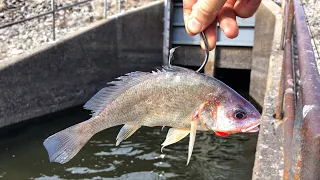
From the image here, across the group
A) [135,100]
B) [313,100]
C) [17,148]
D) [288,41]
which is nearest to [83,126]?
[135,100]

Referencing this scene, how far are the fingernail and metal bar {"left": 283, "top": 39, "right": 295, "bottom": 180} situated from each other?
39.3 inches

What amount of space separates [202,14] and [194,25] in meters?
0.06

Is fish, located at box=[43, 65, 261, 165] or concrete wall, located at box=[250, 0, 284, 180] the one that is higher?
fish, located at box=[43, 65, 261, 165]

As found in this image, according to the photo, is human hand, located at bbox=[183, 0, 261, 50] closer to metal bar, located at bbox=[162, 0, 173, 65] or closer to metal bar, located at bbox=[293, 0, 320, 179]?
metal bar, located at bbox=[293, 0, 320, 179]

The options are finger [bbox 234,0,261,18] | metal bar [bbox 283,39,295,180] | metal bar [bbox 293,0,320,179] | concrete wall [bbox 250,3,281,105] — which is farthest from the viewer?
concrete wall [bbox 250,3,281,105]

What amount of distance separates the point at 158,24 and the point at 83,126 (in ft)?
34.9

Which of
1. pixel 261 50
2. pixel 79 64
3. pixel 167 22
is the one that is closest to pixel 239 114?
pixel 79 64

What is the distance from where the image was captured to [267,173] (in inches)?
124

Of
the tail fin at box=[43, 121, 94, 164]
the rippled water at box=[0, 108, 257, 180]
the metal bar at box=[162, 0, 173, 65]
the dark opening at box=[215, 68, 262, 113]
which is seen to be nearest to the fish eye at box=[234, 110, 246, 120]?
the tail fin at box=[43, 121, 94, 164]

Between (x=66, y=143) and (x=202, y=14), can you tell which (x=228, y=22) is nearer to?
(x=202, y=14)

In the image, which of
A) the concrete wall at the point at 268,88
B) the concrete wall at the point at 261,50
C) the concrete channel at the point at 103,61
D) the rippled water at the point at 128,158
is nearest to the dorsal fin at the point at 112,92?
the concrete wall at the point at 268,88

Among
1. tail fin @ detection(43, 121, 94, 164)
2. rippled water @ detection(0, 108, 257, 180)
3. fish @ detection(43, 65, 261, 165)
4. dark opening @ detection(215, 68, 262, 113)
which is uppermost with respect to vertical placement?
fish @ detection(43, 65, 261, 165)

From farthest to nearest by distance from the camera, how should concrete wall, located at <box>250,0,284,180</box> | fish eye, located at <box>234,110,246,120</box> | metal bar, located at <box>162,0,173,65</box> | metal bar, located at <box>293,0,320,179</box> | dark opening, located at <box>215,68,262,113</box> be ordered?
dark opening, located at <box>215,68,262,113</box>
metal bar, located at <box>162,0,173,65</box>
concrete wall, located at <box>250,0,284,180</box>
fish eye, located at <box>234,110,246,120</box>
metal bar, located at <box>293,0,320,179</box>

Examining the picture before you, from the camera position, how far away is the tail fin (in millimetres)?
1540
